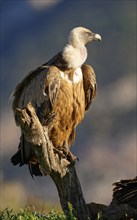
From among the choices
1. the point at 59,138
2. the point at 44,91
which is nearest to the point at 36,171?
the point at 59,138

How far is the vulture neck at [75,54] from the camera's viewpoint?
9.14 m

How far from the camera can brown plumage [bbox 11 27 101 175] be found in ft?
30.0

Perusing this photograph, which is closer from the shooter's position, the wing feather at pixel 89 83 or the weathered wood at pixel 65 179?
the weathered wood at pixel 65 179

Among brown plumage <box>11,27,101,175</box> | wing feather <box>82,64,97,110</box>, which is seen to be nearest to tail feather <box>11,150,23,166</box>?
brown plumage <box>11,27,101,175</box>

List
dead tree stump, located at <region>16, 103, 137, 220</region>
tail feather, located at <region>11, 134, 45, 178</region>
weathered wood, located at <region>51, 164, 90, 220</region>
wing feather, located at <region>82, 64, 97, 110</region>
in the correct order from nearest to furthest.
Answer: dead tree stump, located at <region>16, 103, 137, 220</region> → weathered wood, located at <region>51, 164, 90, 220</region> → tail feather, located at <region>11, 134, 45, 178</region> → wing feather, located at <region>82, 64, 97, 110</region>

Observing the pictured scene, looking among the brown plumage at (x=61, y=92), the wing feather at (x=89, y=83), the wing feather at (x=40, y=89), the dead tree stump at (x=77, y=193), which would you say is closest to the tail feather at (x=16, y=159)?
the brown plumage at (x=61, y=92)

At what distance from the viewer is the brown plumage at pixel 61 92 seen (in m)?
9.14

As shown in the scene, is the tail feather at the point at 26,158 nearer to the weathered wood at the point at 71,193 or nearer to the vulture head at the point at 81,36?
the vulture head at the point at 81,36

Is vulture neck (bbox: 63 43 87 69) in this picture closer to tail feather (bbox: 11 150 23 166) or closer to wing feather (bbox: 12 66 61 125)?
wing feather (bbox: 12 66 61 125)

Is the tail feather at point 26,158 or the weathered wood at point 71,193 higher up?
the tail feather at point 26,158

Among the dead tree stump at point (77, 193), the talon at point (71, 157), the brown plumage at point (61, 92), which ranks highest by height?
the brown plumage at point (61, 92)

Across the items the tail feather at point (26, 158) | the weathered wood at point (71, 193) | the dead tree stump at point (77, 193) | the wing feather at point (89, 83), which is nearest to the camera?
the dead tree stump at point (77, 193)

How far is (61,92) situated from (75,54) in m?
0.59

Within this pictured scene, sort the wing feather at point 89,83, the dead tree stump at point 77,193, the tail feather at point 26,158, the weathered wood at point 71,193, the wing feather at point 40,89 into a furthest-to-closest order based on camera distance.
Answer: the wing feather at point 89,83, the tail feather at point 26,158, the wing feather at point 40,89, the weathered wood at point 71,193, the dead tree stump at point 77,193
